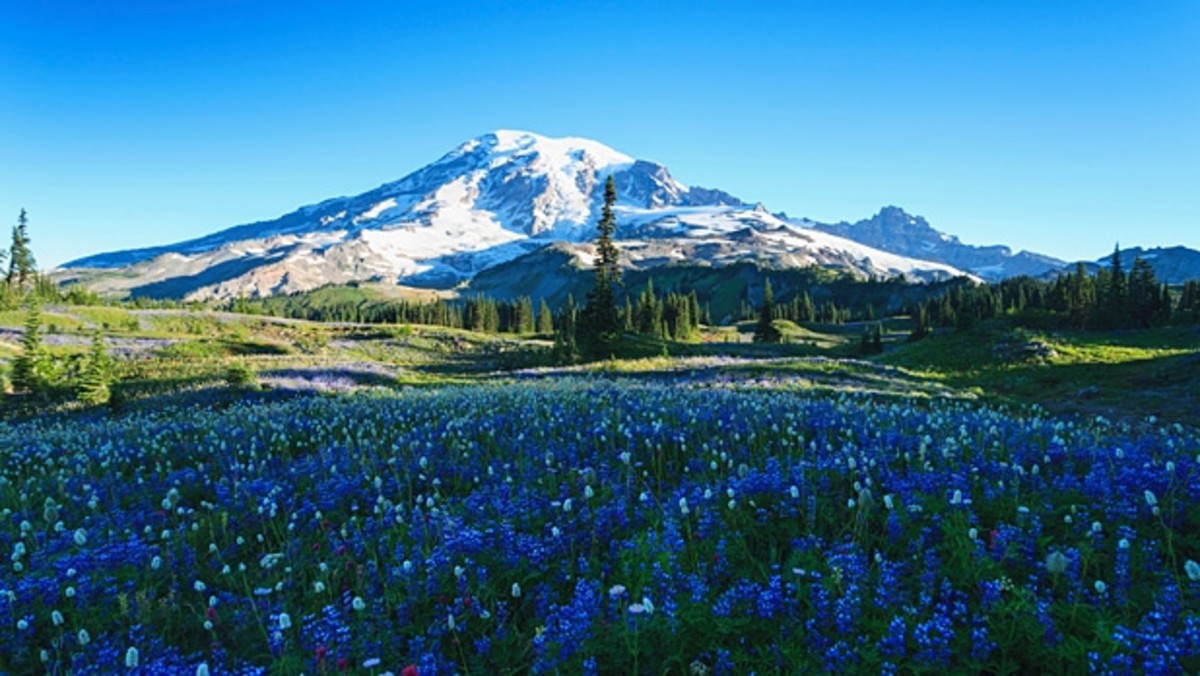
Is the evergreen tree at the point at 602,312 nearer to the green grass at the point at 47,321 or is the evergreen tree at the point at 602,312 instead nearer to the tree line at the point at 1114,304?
the tree line at the point at 1114,304

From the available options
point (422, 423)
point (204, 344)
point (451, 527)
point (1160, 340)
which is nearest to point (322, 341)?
point (204, 344)

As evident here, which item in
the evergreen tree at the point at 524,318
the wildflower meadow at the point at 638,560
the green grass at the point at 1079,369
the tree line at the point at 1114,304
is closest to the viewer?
the wildflower meadow at the point at 638,560

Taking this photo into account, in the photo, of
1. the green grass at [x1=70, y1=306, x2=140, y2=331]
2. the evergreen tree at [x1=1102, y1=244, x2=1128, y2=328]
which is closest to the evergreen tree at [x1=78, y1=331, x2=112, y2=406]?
the green grass at [x1=70, y1=306, x2=140, y2=331]

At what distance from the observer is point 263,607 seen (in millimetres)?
4832

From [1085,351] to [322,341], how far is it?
7249 cm

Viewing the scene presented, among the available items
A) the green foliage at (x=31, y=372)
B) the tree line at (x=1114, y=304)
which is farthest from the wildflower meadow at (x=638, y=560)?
the tree line at (x=1114, y=304)

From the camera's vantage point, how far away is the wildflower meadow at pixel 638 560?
151 inches

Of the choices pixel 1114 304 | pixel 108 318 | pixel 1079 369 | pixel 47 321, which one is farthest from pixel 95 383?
pixel 1114 304

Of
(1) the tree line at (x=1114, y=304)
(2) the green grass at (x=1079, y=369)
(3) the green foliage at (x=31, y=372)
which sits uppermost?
(1) the tree line at (x=1114, y=304)

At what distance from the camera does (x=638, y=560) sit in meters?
5.04

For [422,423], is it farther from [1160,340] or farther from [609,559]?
[1160,340]

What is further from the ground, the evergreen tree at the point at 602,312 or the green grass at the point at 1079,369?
the evergreen tree at the point at 602,312

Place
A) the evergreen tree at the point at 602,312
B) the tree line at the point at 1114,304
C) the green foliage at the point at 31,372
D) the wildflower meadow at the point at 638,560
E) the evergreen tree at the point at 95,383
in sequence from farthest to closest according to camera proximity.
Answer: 1. the tree line at the point at 1114,304
2. the evergreen tree at the point at 602,312
3. the green foliage at the point at 31,372
4. the evergreen tree at the point at 95,383
5. the wildflower meadow at the point at 638,560

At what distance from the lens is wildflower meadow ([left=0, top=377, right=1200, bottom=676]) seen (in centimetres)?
385
